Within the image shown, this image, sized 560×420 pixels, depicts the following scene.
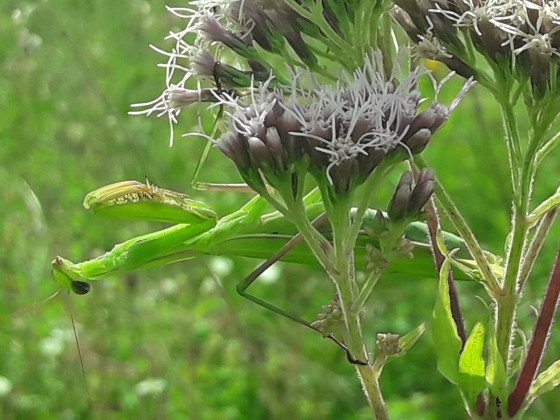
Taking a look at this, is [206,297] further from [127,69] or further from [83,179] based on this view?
[127,69]

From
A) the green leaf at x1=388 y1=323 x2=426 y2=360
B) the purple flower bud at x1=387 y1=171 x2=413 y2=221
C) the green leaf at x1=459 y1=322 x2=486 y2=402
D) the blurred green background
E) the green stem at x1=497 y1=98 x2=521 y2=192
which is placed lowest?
the blurred green background

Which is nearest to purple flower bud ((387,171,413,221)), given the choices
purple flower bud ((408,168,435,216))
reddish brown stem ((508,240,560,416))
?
purple flower bud ((408,168,435,216))

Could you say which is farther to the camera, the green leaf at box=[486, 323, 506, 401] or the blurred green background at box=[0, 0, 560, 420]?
the blurred green background at box=[0, 0, 560, 420]

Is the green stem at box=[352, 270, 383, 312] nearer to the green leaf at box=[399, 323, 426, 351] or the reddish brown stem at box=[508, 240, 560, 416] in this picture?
the green leaf at box=[399, 323, 426, 351]

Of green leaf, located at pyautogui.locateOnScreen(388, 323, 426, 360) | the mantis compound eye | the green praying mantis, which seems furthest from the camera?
the mantis compound eye

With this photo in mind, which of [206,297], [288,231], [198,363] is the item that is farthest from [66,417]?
[288,231]

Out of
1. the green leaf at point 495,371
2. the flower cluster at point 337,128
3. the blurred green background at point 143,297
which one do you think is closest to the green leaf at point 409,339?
the green leaf at point 495,371

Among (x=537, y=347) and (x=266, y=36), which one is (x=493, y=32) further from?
(x=537, y=347)
